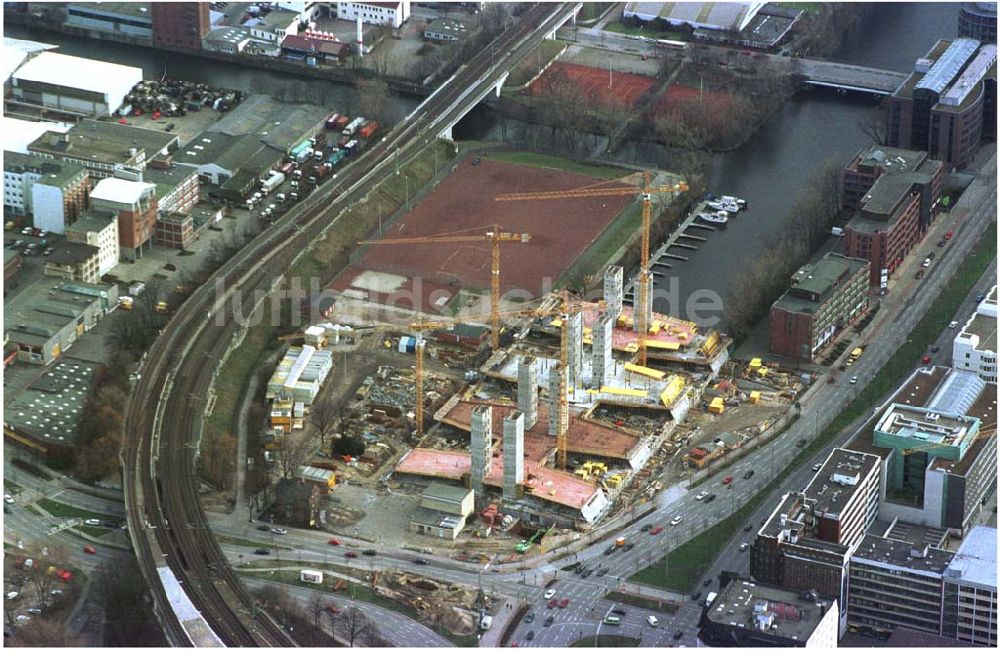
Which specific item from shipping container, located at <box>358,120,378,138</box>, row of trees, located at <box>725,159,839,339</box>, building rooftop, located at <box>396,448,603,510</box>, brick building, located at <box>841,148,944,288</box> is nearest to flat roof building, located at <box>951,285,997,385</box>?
brick building, located at <box>841,148,944,288</box>

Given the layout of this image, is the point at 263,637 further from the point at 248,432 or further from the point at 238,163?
the point at 238,163

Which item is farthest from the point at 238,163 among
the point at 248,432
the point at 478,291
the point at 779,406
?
the point at 779,406

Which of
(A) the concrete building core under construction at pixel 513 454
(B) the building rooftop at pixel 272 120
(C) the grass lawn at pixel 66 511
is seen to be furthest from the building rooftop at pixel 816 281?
(C) the grass lawn at pixel 66 511

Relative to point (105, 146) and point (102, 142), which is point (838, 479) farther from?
point (102, 142)

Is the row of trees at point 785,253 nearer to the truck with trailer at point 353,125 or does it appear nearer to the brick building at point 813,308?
the brick building at point 813,308

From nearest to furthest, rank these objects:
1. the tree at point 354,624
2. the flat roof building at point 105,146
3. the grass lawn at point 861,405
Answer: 1. the tree at point 354,624
2. the grass lawn at point 861,405
3. the flat roof building at point 105,146

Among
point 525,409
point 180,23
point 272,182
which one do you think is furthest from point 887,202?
point 180,23

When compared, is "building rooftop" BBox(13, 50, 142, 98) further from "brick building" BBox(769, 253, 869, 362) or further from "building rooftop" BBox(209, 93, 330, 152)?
"brick building" BBox(769, 253, 869, 362)
